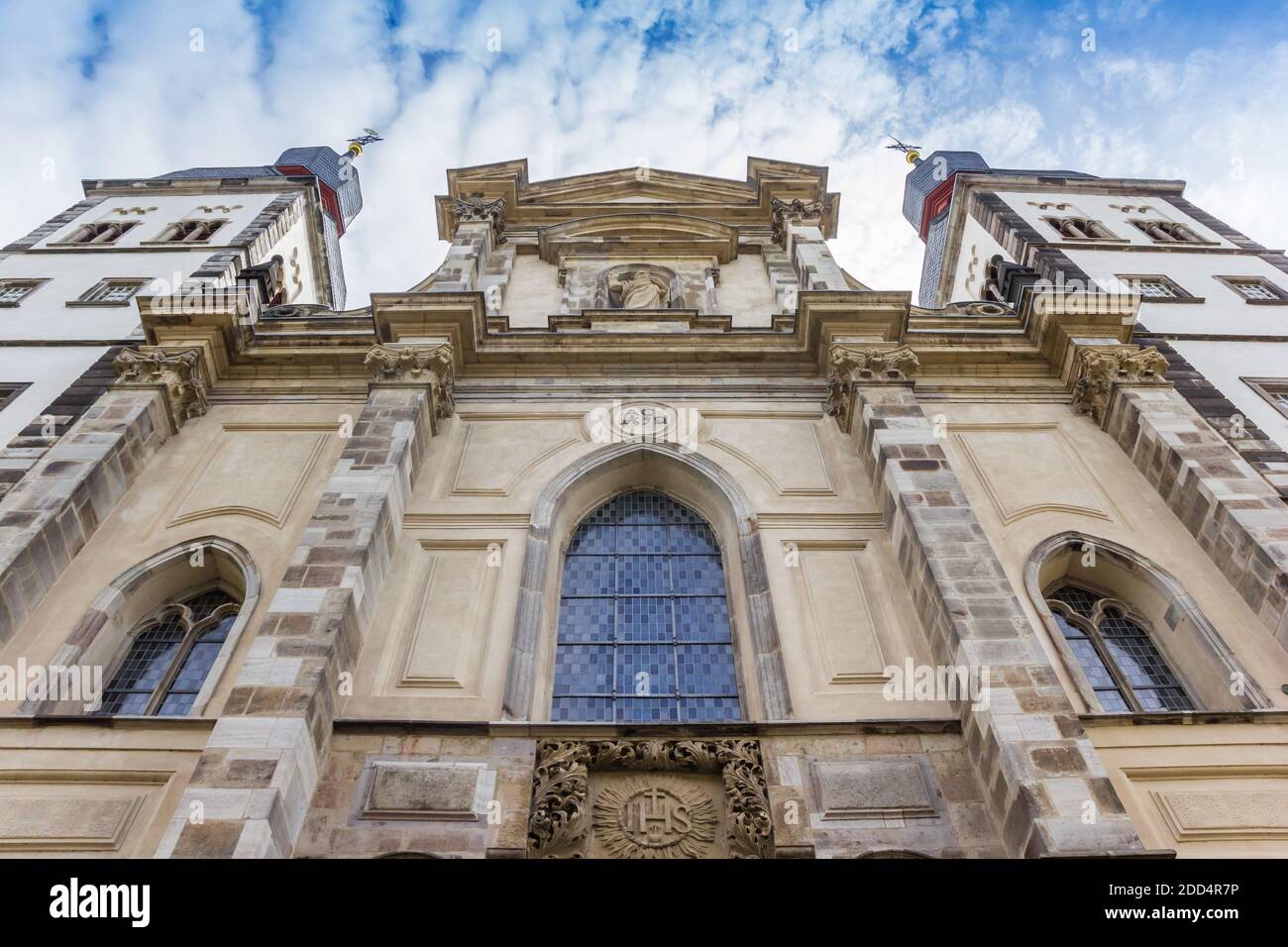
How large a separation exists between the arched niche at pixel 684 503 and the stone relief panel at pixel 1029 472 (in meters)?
3.24

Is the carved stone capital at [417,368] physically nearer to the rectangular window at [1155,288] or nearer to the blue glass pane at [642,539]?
the blue glass pane at [642,539]

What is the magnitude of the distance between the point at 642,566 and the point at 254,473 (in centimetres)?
521

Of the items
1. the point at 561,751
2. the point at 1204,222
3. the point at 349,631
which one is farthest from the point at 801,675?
the point at 1204,222

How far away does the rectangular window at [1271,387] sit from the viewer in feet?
48.4

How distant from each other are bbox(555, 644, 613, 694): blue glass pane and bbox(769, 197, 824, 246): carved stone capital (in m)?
11.2

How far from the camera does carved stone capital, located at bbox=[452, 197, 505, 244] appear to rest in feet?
61.8

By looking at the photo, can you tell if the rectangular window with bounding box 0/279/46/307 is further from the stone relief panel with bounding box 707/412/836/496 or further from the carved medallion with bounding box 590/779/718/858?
the carved medallion with bounding box 590/779/718/858

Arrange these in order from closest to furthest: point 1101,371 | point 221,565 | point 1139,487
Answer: point 221,565, point 1139,487, point 1101,371

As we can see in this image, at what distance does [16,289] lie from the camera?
1869 cm

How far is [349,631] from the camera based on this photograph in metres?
9.16

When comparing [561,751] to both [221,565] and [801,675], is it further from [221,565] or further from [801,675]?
[221,565]

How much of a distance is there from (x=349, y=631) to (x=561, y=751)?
2.52 meters

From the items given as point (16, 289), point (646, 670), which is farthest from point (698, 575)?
point (16, 289)
